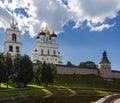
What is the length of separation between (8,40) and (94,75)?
3133 cm

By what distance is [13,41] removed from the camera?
112500 mm

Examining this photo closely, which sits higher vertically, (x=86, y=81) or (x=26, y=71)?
(x=26, y=71)

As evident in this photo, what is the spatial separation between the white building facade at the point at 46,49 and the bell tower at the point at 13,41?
2130cm

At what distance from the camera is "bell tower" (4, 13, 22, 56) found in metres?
111

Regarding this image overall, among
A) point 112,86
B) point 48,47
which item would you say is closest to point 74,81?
point 112,86

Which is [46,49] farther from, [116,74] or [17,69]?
[17,69]

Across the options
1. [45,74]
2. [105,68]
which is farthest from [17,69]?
[105,68]

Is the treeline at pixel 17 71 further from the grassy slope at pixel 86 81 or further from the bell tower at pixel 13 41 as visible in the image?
the bell tower at pixel 13 41

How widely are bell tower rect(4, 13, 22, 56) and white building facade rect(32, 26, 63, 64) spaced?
21.3 metres

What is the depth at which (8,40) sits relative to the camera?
11256 centimetres

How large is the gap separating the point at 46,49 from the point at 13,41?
25471mm

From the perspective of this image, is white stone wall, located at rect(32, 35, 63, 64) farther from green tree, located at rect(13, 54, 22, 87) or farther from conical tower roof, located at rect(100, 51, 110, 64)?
green tree, located at rect(13, 54, 22, 87)

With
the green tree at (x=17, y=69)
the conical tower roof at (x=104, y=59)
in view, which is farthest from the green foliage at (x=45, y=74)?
the conical tower roof at (x=104, y=59)

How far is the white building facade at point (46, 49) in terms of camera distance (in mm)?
133750
